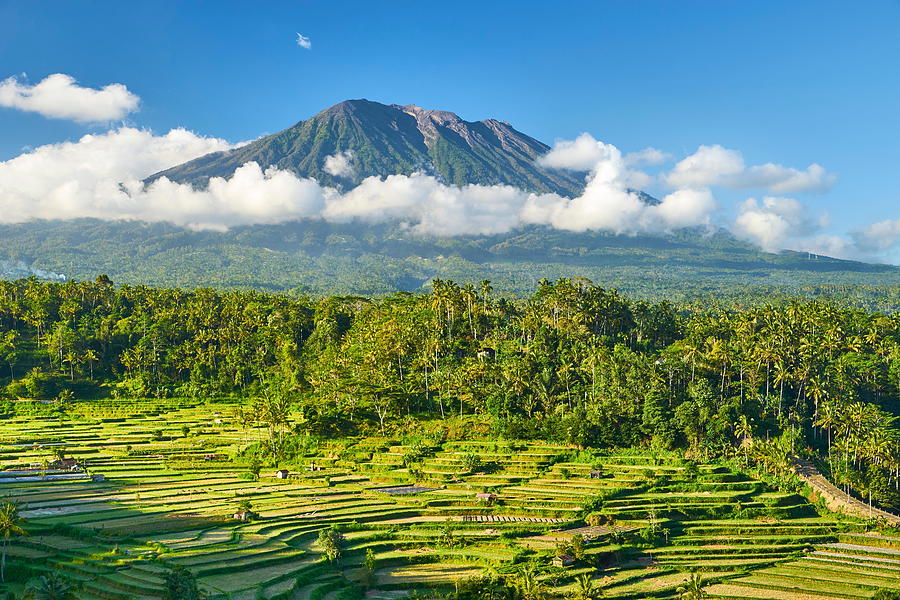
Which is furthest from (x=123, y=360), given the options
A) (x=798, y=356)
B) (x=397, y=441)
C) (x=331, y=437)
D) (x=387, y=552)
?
(x=798, y=356)

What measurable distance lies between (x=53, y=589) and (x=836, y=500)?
170 feet

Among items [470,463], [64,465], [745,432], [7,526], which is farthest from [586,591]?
[64,465]

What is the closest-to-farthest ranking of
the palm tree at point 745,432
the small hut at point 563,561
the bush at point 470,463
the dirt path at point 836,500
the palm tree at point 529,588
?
the palm tree at point 529,588 → the small hut at point 563,561 → the dirt path at point 836,500 → the bush at point 470,463 → the palm tree at point 745,432

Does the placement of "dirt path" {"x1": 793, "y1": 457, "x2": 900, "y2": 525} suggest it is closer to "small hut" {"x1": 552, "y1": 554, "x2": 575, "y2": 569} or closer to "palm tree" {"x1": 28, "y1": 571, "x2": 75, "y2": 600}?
"small hut" {"x1": 552, "y1": 554, "x2": 575, "y2": 569}

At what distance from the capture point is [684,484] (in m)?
51.3

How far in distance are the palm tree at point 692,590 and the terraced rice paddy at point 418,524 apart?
2.08 ft

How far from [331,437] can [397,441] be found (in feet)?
22.6

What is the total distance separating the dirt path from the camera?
47.1m

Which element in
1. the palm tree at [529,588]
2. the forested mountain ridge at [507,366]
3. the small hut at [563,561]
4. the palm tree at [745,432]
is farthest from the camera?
the forested mountain ridge at [507,366]

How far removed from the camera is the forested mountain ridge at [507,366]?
197ft

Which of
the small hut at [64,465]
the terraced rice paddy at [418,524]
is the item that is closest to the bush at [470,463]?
the terraced rice paddy at [418,524]

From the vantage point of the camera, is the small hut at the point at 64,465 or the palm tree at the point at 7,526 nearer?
the palm tree at the point at 7,526

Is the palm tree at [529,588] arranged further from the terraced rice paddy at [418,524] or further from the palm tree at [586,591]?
the terraced rice paddy at [418,524]

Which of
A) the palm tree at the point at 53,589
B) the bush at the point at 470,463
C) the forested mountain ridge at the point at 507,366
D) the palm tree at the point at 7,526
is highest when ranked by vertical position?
Answer: the forested mountain ridge at the point at 507,366
